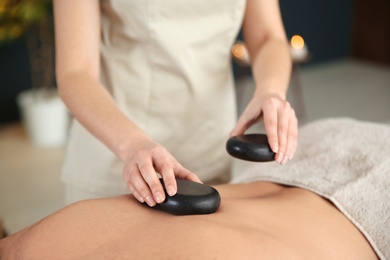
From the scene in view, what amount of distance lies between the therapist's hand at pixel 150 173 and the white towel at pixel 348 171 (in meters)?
0.34

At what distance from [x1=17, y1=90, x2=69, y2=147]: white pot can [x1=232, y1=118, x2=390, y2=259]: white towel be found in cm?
281

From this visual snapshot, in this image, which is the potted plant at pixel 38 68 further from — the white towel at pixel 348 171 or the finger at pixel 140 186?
the finger at pixel 140 186

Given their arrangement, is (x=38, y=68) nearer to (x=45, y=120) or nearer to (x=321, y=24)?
(x=45, y=120)

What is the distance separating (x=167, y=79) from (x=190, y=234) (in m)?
0.63

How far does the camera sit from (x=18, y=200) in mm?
3238

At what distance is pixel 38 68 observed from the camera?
449cm

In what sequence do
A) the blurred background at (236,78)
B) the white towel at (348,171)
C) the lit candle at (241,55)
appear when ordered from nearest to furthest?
the white towel at (348,171) < the blurred background at (236,78) < the lit candle at (241,55)

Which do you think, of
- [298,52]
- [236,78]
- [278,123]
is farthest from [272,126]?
[236,78]

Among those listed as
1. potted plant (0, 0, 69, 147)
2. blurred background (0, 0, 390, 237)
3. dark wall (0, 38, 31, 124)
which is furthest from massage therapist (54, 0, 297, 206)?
dark wall (0, 38, 31, 124)

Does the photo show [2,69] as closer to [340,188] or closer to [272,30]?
[272,30]

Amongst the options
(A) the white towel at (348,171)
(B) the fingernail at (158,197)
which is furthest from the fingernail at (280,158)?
(B) the fingernail at (158,197)

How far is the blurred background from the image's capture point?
349cm

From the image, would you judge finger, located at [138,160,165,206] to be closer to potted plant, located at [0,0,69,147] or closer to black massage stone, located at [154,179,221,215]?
black massage stone, located at [154,179,221,215]

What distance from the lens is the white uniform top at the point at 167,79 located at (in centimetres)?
143
